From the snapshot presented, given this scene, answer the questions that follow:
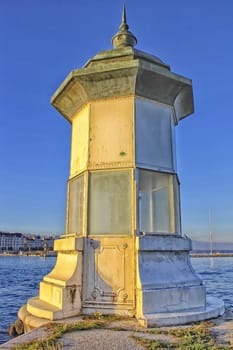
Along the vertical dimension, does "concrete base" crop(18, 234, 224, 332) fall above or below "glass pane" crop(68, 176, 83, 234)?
below

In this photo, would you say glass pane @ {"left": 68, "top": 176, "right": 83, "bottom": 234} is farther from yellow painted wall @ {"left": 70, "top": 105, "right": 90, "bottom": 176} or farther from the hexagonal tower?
yellow painted wall @ {"left": 70, "top": 105, "right": 90, "bottom": 176}

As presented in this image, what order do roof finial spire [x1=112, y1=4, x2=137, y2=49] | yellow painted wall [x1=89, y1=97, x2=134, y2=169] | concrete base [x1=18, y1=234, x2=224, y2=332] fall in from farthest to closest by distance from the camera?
roof finial spire [x1=112, y1=4, x2=137, y2=49], yellow painted wall [x1=89, y1=97, x2=134, y2=169], concrete base [x1=18, y1=234, x2=224, y2=332]

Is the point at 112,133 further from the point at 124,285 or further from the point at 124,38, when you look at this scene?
the point at 124,285

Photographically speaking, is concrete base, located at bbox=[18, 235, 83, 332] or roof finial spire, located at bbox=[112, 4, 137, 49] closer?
concrete base, located at bbox=[18, 235, 83, 332]

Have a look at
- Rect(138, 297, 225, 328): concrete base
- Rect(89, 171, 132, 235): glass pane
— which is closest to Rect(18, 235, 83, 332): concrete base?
Rect(89, 171, 132, 235): glass pane

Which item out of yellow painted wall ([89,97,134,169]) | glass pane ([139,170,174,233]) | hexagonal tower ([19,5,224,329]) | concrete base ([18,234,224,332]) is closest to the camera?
concrete base ([18,234,224,332])

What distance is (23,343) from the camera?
175 inches

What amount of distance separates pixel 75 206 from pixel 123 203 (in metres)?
1.54

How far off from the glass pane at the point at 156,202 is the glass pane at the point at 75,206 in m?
1.44

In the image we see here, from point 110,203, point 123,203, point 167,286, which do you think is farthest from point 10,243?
point 167,286

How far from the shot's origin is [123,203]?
22.9ft

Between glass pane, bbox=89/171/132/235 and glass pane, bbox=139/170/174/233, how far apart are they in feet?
2.06

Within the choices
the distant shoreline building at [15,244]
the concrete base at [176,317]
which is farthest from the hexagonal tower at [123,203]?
the distant shoreline building at [15,244]

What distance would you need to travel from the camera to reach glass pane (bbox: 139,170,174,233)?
7555 mm
